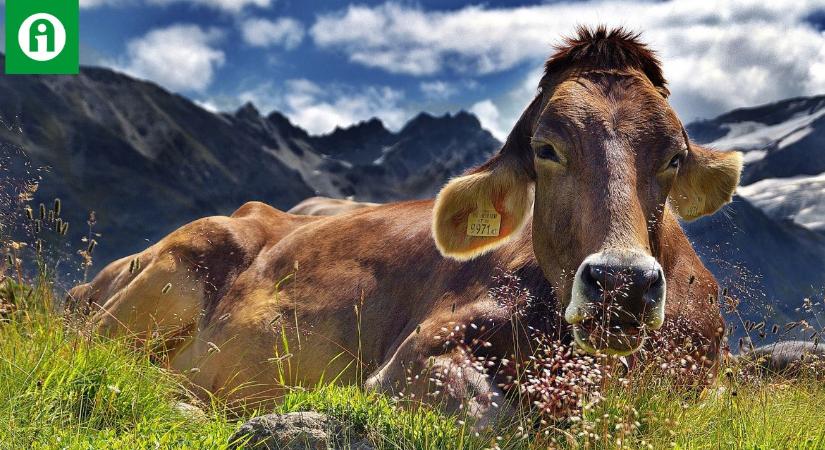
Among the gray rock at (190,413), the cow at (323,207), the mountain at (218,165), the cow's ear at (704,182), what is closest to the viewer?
the gray rock at (190,413)

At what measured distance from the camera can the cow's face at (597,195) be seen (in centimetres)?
407

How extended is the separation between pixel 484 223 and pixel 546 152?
3.07 feet

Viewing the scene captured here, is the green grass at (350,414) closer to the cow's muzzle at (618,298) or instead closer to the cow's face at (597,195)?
the cow's muzzle at (618,298)

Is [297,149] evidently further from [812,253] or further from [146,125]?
[812,253]

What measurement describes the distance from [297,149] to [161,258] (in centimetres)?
16073

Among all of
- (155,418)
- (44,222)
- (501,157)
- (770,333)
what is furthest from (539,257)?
(44,222)

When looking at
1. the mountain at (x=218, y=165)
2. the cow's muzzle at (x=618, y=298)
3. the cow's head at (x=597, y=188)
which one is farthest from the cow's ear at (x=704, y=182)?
the mountain at (x=218, y=165)

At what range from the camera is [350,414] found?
163 inches

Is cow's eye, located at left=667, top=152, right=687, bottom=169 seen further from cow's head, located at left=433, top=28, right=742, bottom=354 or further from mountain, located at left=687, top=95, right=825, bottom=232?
mountain, located at left=687, top=95, right=825, bottom=232

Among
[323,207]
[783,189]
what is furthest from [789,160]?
[323,207]

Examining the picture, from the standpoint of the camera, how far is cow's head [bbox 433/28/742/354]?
13.4 feet

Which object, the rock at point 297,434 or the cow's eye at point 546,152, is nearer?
the rock at point 297,434

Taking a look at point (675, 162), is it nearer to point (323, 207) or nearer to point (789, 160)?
point (323, 207)

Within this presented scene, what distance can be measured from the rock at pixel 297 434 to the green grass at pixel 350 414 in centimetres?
8
